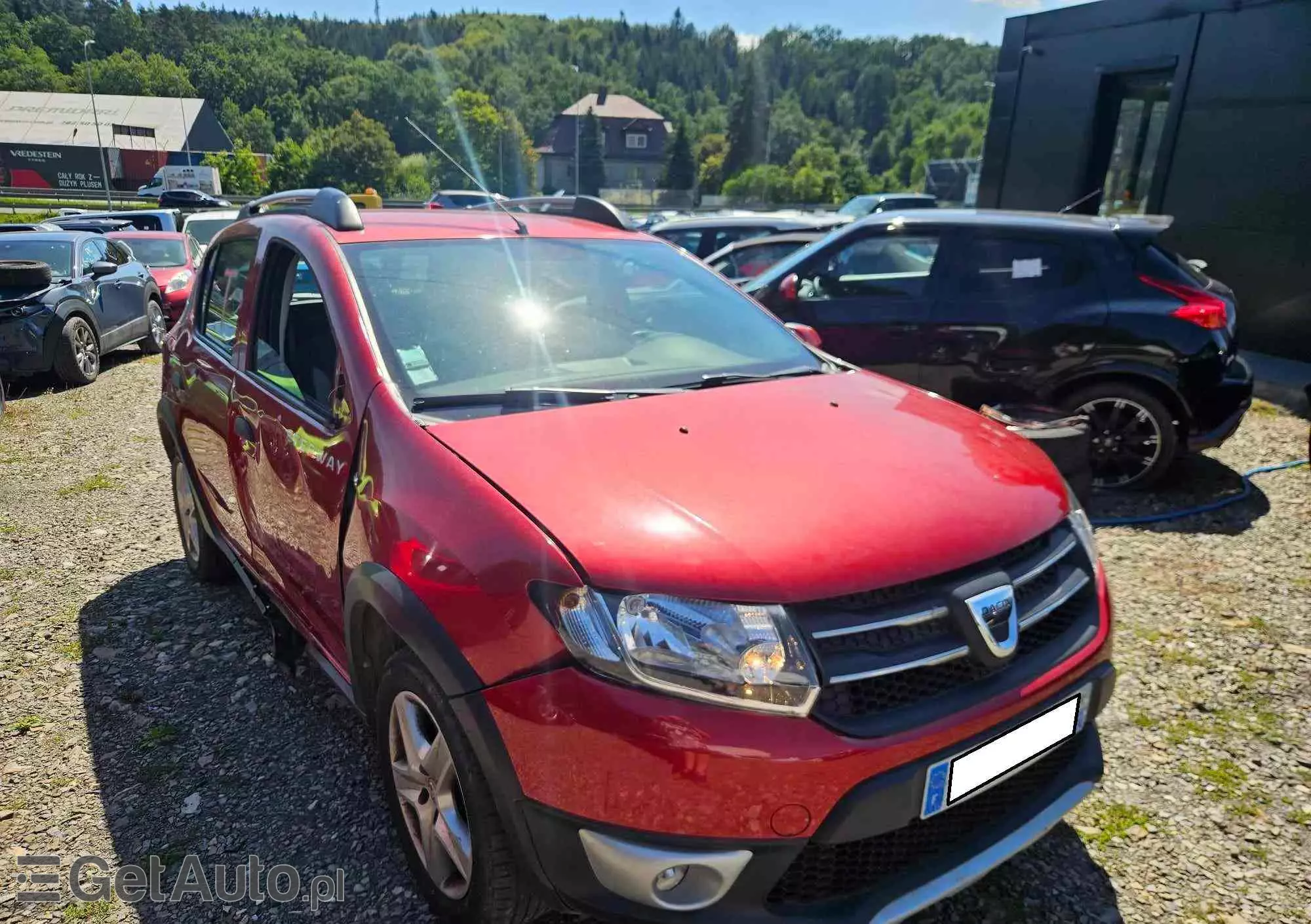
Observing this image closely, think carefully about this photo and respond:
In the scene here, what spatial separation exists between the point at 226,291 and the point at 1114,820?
3.83 m

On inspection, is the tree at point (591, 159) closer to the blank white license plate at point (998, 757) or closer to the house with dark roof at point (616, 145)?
the house with dark roof at point (616, 145)

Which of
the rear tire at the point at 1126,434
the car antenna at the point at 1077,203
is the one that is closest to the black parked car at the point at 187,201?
the car antenna at the point at 1077,203

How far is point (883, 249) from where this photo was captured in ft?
19.4

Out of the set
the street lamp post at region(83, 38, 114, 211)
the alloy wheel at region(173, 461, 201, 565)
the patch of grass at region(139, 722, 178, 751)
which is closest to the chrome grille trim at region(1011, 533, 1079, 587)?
the patch of grass at region(139, 722, 178, 751)

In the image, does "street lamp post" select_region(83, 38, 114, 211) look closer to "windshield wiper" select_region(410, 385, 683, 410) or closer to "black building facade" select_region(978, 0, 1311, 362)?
"black building facade" select_region(978, 0, 1311, 362)

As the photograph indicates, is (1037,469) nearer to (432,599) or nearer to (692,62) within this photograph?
(432,599)

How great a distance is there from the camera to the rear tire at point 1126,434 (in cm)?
511

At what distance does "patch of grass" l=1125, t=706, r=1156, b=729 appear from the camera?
302 centimetres

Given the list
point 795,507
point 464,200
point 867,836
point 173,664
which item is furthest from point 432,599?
point 464,200

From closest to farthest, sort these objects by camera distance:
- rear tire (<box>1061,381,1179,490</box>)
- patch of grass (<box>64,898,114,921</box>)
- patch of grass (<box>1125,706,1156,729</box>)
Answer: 1. patch of grass (<box>64,898,114,921</box>)
2. patch of grass (<box>1125,706,1156,729</box>)
3. rear tire (<box>1061,381,1179,490</box>)

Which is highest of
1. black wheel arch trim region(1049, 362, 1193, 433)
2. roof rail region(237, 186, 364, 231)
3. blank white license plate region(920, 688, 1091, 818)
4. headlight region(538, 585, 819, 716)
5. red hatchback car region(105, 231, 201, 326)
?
roof rail region(237, 186, 364, 231)

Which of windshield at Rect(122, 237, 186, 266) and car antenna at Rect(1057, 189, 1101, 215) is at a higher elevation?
car antenna at Rect(1057, 189, 1101, 215)

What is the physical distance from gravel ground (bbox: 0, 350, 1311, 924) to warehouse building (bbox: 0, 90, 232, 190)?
78.0m

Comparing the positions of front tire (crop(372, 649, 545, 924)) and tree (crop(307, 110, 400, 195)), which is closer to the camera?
front tire (crop(372, 649, 545, 924))
